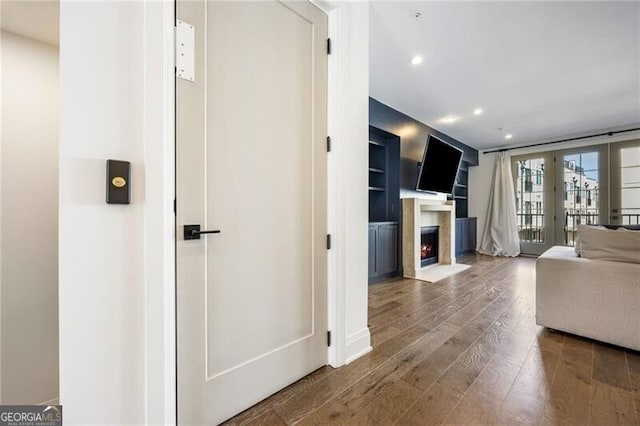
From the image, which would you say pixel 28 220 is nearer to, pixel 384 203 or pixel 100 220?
pixel 100 220

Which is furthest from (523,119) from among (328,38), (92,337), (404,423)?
(92,337)

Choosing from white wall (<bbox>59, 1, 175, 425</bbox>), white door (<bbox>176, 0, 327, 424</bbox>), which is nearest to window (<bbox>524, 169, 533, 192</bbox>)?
white door (<bbox>176, 0, 327, 424</bbox>)

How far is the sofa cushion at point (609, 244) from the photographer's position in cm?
193

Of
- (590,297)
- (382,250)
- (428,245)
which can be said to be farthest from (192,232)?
(428,245)

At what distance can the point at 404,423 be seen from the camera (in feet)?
4.22

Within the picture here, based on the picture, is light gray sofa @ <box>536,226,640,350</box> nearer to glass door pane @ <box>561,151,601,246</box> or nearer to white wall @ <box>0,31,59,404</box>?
white wall @ <box>0,31,59,404</box>

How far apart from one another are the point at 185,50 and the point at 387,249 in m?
3.49

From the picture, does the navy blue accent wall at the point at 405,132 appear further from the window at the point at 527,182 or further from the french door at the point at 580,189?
the french door at the point at 580,189

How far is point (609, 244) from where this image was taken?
6.64 feet

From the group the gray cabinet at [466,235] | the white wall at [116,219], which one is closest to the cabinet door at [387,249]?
the gray cabinet at [466,235]

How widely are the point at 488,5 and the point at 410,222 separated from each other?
2673 millimetres

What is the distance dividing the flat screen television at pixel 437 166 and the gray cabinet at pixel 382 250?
3.08ft

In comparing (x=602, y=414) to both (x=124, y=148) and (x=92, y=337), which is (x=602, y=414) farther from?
(x=124, y=148)

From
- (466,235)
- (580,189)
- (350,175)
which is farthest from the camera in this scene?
(466,235)
